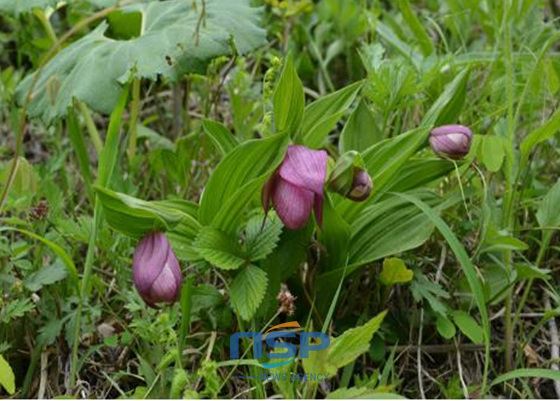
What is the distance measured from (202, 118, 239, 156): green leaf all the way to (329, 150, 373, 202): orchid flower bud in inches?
9.3

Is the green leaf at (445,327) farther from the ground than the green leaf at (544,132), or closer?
closer

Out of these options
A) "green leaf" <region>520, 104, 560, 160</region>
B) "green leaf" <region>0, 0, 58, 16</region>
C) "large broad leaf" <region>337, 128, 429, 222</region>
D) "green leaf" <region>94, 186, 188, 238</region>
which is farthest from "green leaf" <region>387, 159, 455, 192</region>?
"green leaf" <region>0, 0, 58, 16</region>

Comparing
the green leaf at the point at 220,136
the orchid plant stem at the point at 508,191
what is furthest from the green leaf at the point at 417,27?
the green leaf at the point at 220,136

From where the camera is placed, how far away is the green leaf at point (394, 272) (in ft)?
4.58

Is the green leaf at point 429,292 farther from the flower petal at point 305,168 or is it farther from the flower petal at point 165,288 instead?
the flower petal at point 165,288

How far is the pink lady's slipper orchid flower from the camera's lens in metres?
1.25

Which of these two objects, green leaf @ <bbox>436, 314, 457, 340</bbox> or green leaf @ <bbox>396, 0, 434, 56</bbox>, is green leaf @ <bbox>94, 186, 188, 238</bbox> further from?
green leaf @ <bbox>396, 0, 434, 56</bbox>

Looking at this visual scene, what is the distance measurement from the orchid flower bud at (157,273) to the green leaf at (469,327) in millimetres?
471

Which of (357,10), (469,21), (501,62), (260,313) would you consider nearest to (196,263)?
(260,313)

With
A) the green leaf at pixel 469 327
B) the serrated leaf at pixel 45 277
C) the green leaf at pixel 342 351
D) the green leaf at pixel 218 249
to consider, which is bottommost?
the green leaf at pixel 469 327

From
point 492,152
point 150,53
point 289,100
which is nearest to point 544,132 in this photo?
point 492,152

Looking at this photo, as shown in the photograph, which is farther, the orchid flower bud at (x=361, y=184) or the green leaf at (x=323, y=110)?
the green leaf at (x=323, y=110)
